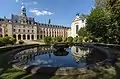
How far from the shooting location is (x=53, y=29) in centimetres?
11431

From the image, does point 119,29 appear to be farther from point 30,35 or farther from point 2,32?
point 30,35

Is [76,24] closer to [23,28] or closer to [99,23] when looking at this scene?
[23,28]

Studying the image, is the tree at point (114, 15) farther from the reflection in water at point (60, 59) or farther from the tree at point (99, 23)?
the reflection in water at point (60, 59)

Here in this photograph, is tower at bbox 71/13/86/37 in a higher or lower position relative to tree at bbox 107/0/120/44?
higher

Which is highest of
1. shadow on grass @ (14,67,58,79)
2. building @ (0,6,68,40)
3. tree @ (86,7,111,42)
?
building @ (0,6,68,40)

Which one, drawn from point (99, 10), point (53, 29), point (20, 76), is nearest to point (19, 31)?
point (53, 29)

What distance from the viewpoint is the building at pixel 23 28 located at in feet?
275

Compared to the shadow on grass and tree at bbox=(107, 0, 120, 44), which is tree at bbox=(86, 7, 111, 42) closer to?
tree at bbox=(107, 0, 120, 44)

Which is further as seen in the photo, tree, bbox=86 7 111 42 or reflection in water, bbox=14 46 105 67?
tree, bbox=86 7 111 42

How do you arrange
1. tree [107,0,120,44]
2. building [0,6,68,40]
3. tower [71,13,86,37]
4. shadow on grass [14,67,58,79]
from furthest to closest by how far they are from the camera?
building [0,6,68,40], tower [71,13,86,37], tree [107,0,120,44], shadow on grass [14,67,58,79]

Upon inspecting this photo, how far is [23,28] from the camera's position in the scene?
301 feet

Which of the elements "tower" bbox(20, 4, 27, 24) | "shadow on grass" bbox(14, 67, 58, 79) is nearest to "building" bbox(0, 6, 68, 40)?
"tower" bbox(20, 4, 27, 24)

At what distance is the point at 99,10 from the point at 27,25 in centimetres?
7135

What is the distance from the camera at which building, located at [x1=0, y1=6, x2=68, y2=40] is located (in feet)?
275
